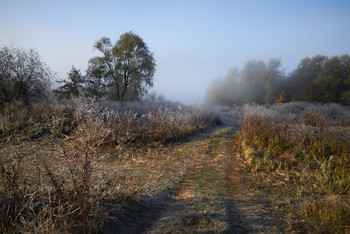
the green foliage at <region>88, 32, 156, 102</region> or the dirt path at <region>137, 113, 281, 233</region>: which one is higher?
the green foliage at <region>88, 32, 156, 102</region>

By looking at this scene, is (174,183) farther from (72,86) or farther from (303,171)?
(72,86)

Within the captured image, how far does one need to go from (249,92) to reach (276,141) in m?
33.3

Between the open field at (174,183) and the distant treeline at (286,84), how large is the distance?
2709 centimetres

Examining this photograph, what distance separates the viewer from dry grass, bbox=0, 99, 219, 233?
2.05m

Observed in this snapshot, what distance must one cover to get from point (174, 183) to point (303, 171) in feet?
8.15

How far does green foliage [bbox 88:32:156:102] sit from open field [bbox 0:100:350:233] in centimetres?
1083

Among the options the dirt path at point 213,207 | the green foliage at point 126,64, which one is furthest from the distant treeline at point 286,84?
the dirt path at point 213,207

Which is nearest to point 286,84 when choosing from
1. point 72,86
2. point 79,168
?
point 72,86

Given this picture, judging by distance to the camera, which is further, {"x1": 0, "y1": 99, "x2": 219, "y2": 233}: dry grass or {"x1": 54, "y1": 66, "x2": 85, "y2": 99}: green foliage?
{"x1": 54, "y1": 66, "x2": 85, "y2": 99}: green foliage

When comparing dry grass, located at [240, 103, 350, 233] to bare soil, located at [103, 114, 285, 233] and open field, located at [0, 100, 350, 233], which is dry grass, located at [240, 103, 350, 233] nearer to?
open field, located at [0, 100, 350, 233]

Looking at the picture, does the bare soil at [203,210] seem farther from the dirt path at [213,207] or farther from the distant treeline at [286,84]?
Result: the distant treeline at [286,84]

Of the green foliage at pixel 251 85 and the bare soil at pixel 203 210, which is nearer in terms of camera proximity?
the bare soil at pixel 203 210

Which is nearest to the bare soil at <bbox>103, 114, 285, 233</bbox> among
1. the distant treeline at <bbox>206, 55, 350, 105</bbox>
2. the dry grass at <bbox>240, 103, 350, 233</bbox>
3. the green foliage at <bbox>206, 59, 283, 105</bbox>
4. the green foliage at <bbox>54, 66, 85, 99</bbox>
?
the dry grass at <bbox>240, 103, 350, 233</bbox>

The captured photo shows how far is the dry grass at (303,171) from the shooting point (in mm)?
2467
